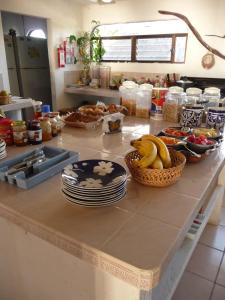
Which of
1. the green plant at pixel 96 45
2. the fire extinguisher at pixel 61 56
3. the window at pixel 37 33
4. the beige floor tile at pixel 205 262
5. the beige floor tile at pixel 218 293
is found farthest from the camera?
the green plant at pixel 96 45

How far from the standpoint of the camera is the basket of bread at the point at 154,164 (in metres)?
0.90

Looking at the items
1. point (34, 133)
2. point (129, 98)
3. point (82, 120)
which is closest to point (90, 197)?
point (34, 133)

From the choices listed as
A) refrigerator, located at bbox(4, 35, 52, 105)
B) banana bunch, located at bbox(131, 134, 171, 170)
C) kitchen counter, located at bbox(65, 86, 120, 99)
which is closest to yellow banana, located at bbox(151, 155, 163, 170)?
banana bunch, located at bbox(131, 134, 171, 170)

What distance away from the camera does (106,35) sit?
429cm

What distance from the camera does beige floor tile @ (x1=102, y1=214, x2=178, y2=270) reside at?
1.97ft

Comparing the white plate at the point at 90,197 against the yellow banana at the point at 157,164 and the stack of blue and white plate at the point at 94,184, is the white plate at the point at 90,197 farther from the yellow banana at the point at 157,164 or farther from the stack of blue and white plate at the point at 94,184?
the yellow banana at the point at 157,164

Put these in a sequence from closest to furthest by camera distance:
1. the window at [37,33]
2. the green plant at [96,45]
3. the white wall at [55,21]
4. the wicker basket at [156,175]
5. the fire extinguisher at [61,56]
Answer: the wicker basket at [156,175] < the white wall at [55,21] < the fire extinguisher at [61,56] < the window at [37,33] < the green plant at [96,45]

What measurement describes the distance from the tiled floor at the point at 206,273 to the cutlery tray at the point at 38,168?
1.00 metres

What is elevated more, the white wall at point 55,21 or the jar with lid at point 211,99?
the white wall at point 55,21

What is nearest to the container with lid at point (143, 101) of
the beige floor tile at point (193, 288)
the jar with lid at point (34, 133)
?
the jar with lid at point (34, 133)

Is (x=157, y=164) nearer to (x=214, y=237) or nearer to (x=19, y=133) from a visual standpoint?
(x=19, y=133)

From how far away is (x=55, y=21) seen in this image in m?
3.80

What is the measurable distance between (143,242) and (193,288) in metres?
1.05

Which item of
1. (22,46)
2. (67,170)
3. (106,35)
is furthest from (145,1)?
(67,170)
